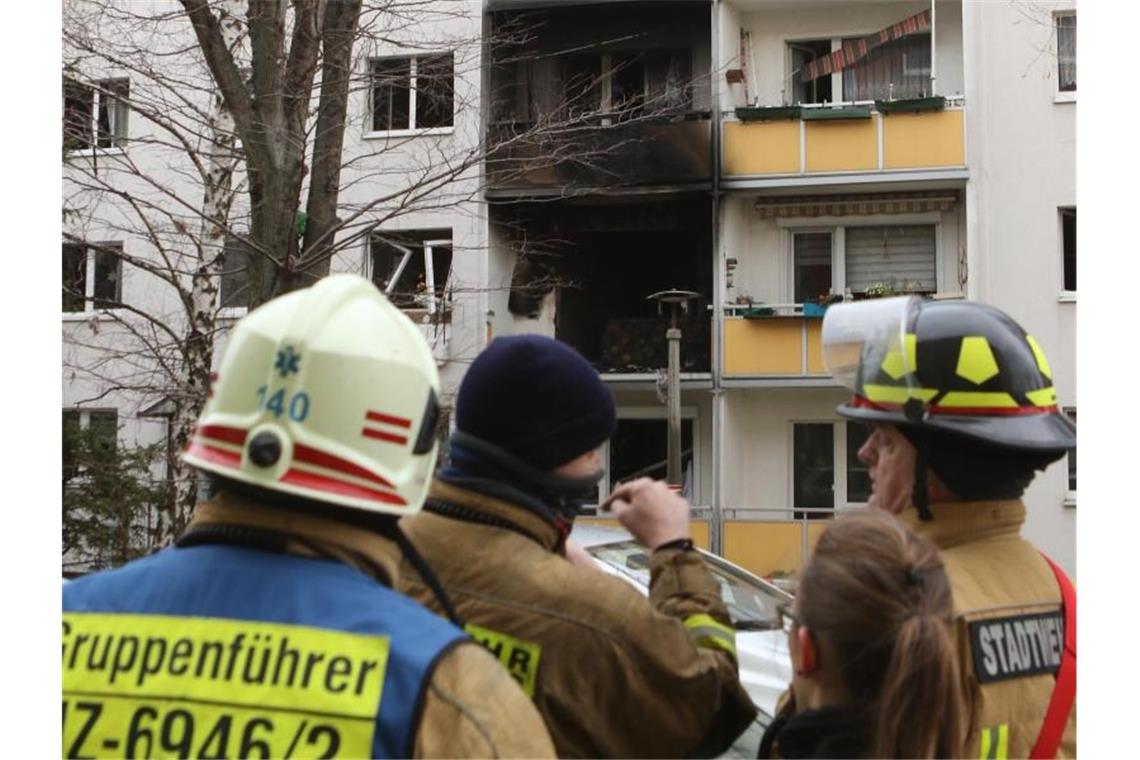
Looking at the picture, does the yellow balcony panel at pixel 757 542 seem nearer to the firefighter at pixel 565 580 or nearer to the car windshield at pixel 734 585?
the car windshield at pixel 734 585

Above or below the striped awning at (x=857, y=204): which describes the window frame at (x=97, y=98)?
below

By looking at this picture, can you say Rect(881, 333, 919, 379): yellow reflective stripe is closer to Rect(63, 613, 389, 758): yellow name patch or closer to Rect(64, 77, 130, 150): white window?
Rect(63, 613, 389, 758): yellow name patch

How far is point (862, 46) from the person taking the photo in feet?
66.3

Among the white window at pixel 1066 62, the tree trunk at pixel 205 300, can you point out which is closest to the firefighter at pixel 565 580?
the tree trunk at pixel 205 300

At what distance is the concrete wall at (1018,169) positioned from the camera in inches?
753

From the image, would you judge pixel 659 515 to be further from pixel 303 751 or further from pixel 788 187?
pixel 788 187

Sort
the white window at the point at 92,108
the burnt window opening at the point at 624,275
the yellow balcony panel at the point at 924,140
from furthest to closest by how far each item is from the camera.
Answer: the burnt window opening at the point at 624,275
the yellow balcony panel at the point at 924,140
the white window at the point at 92,108

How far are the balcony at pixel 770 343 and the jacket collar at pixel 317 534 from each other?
18336 mm

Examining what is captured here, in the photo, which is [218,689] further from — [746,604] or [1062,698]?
[746,604]

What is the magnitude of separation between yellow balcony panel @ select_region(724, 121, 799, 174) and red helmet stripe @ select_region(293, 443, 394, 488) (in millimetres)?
18746

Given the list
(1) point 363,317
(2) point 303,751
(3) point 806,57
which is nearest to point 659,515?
(1) point 363,317

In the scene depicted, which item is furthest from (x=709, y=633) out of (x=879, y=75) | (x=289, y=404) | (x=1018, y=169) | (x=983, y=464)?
(x=879, y=75)

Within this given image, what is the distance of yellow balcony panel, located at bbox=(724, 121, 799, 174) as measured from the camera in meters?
19.9

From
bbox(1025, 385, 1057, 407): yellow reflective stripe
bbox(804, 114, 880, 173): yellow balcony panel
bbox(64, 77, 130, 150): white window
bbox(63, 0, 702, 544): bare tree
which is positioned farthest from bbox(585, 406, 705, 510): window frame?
bbox(1025, 385, 1057, 407): yellow reflective stripe
